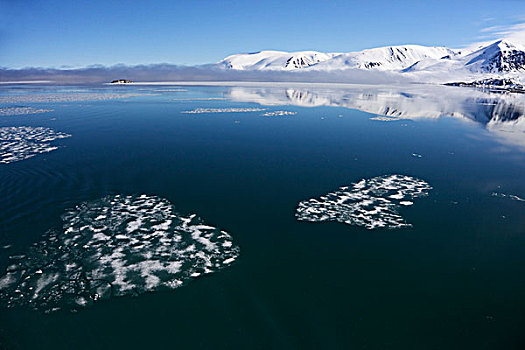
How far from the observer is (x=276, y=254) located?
867 cm

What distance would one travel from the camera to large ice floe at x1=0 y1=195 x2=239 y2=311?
7121 millimetres

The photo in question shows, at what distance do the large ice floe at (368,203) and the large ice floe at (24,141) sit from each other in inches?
693

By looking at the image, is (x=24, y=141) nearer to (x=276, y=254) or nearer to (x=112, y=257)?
(x=112, y=257)

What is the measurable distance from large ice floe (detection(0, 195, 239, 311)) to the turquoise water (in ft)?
0.23

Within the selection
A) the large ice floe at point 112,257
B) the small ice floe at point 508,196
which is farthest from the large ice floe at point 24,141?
the small ice floe at point 508,196

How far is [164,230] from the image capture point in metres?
9.74

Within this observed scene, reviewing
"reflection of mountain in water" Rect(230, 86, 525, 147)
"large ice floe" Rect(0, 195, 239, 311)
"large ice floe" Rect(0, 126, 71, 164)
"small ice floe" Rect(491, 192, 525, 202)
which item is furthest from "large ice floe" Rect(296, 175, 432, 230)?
"reflection of mountain in water" Rect(230, 86, 525, 147)

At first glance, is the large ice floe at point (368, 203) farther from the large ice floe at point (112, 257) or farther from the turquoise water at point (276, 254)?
the large ice floe at point (112, 257)

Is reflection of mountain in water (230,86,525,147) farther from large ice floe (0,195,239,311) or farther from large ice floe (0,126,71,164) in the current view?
large ice floe (0,126,71,164)

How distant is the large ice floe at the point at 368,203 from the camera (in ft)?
34.6

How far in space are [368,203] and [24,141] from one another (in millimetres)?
24182

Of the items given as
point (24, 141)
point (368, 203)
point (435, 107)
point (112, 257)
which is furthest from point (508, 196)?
point (435, 107)

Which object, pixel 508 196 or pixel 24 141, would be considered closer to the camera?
pixel 508 196

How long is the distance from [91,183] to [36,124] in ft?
69.9
